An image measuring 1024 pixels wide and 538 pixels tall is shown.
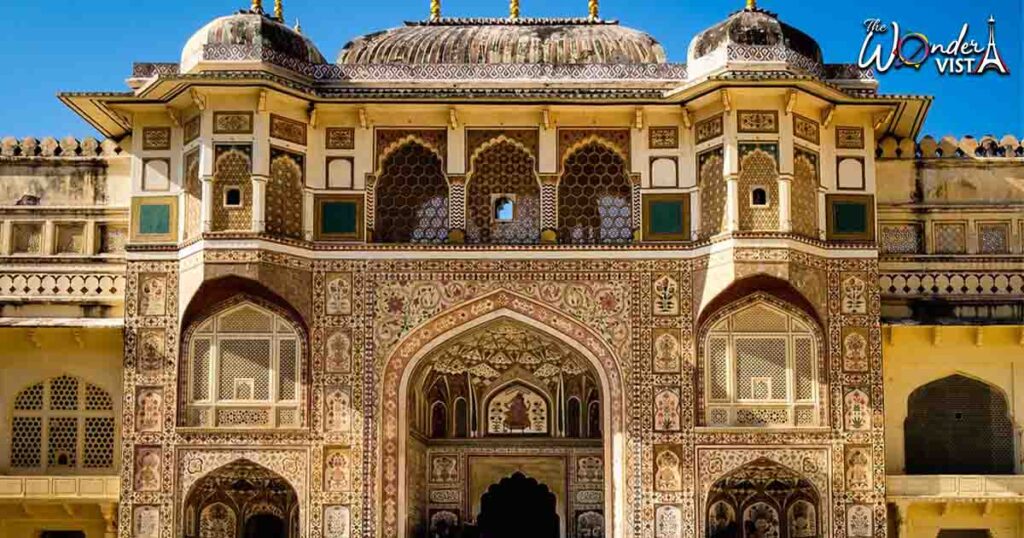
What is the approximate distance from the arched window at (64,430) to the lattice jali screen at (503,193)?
523 cm

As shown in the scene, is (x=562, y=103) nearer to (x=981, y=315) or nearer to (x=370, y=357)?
(x=370, y=357)

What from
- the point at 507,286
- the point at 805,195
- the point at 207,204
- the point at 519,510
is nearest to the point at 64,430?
the point at 207,204

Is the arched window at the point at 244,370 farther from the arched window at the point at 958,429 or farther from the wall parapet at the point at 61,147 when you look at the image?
the arched window at the point at 958,429

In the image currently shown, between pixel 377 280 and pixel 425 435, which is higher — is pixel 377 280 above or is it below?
above

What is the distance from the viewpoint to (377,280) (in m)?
20.4

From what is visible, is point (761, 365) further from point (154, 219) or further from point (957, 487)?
point (154, 219)

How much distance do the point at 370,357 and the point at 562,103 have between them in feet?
12.6

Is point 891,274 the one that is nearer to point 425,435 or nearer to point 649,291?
point 649,291

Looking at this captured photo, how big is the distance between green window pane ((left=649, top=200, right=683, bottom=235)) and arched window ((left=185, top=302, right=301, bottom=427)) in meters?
4.58

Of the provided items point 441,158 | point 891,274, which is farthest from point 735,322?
point 441,158

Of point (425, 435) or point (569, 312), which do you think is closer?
point (569, 312)

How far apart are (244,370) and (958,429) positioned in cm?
903

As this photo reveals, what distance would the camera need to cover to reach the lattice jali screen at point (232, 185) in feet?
65.8

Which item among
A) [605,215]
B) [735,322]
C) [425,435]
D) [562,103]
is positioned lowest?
[425,435]
